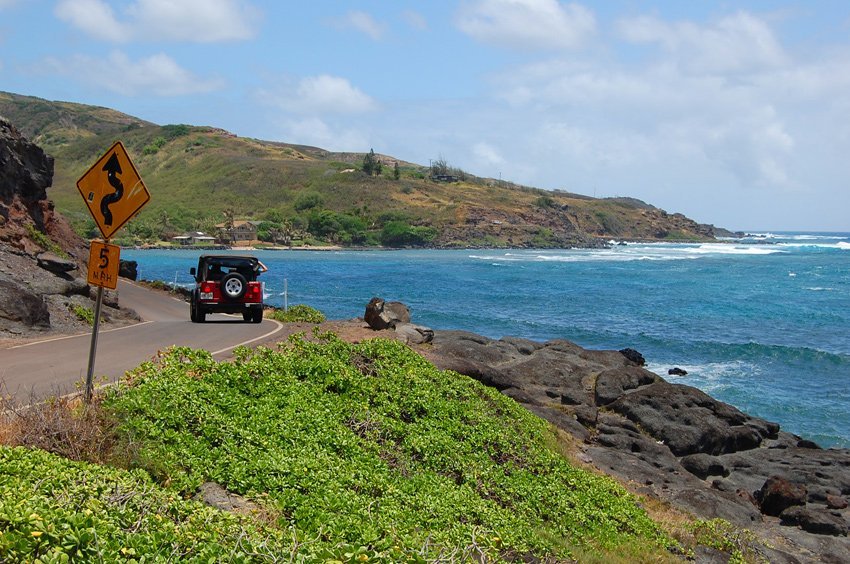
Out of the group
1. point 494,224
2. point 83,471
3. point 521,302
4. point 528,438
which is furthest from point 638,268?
point 83,471

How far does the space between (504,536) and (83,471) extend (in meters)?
4.23

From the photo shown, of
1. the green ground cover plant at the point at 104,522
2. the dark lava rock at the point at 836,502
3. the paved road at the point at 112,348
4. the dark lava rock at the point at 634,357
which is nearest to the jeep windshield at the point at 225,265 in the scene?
the paved road at the point at 112,348

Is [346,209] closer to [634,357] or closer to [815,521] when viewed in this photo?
[634,357]

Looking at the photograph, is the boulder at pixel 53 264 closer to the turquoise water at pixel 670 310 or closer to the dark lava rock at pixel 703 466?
the turquoise water at pixel 670 310

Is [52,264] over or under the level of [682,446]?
over

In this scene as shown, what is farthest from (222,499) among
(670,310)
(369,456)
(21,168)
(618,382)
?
(670,310)

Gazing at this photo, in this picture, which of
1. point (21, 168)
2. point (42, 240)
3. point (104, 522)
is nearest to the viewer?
point (104, 522)

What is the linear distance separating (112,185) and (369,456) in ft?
14.6

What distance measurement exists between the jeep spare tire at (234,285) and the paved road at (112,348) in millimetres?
1004

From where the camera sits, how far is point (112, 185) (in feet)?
29.1

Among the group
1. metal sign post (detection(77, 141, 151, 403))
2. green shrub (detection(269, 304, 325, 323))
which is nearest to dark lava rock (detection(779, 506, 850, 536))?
green shrub (detection(269, 304, 325, 323))

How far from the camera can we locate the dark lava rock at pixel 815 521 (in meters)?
15.9

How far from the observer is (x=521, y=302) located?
59938 millimetres

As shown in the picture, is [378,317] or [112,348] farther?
[378,317]
